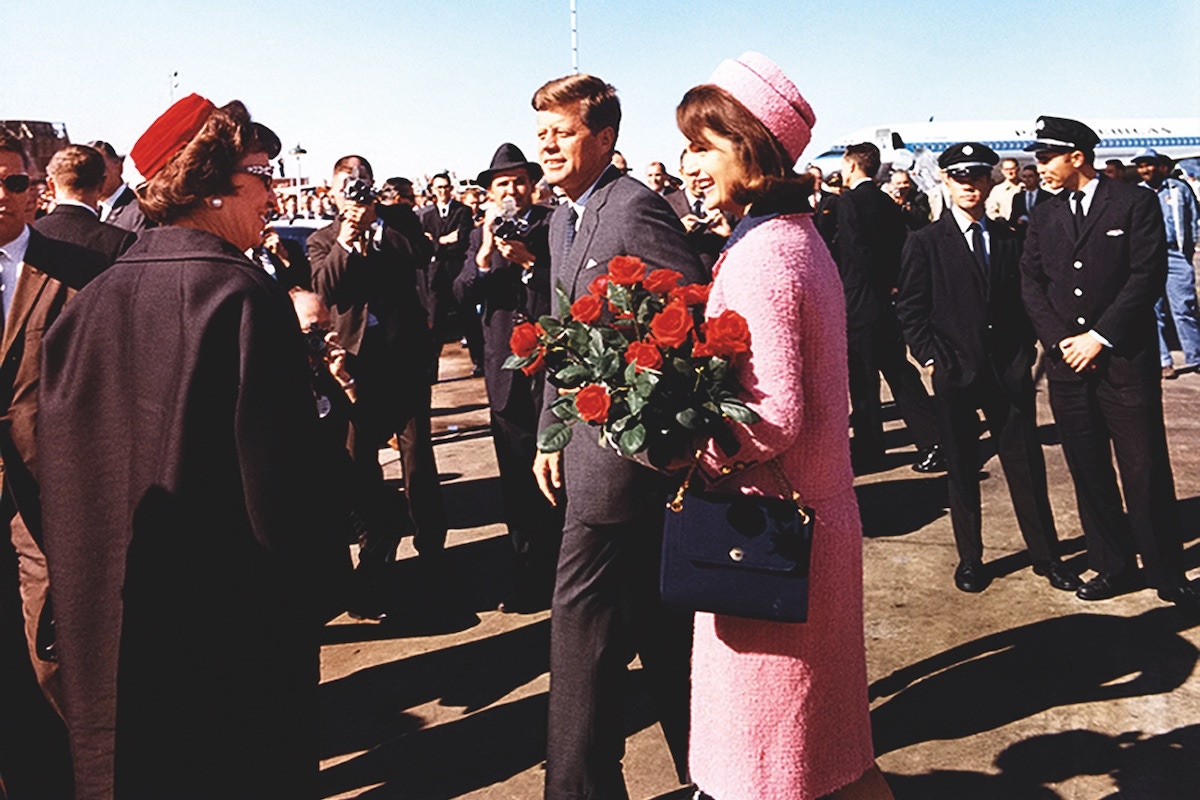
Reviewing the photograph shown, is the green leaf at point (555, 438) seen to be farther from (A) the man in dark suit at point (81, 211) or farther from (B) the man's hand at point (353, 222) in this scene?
(B) the man's hand at point (353, 222)

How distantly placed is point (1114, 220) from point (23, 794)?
5.19 m

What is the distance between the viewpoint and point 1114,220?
4.89 meters

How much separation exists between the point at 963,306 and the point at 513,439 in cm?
240

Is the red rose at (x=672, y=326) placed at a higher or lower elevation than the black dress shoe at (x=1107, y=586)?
higher

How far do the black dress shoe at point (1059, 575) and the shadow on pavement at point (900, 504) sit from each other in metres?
0.98

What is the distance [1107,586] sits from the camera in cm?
508

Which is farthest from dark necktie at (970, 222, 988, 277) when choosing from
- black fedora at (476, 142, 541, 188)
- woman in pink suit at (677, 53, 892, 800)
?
woman in pink suit at (677, 53, 892, 800)

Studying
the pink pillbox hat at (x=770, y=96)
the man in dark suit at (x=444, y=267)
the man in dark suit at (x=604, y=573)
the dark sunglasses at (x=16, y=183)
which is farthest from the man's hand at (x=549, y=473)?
the man in dark suit at (x=444, y=267)

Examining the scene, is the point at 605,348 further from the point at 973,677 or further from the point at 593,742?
the point at 973,677

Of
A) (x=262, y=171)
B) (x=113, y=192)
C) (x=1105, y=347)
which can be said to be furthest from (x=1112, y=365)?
(x=113, y=192)

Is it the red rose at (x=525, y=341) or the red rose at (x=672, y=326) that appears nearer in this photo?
the red rose at (x=672, y=326)

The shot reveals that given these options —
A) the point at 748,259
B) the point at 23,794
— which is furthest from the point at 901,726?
the point at 23,794

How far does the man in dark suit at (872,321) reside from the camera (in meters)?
7.79

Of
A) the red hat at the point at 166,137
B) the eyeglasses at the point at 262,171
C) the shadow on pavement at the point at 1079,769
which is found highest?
the red hat at the point at 166,137
